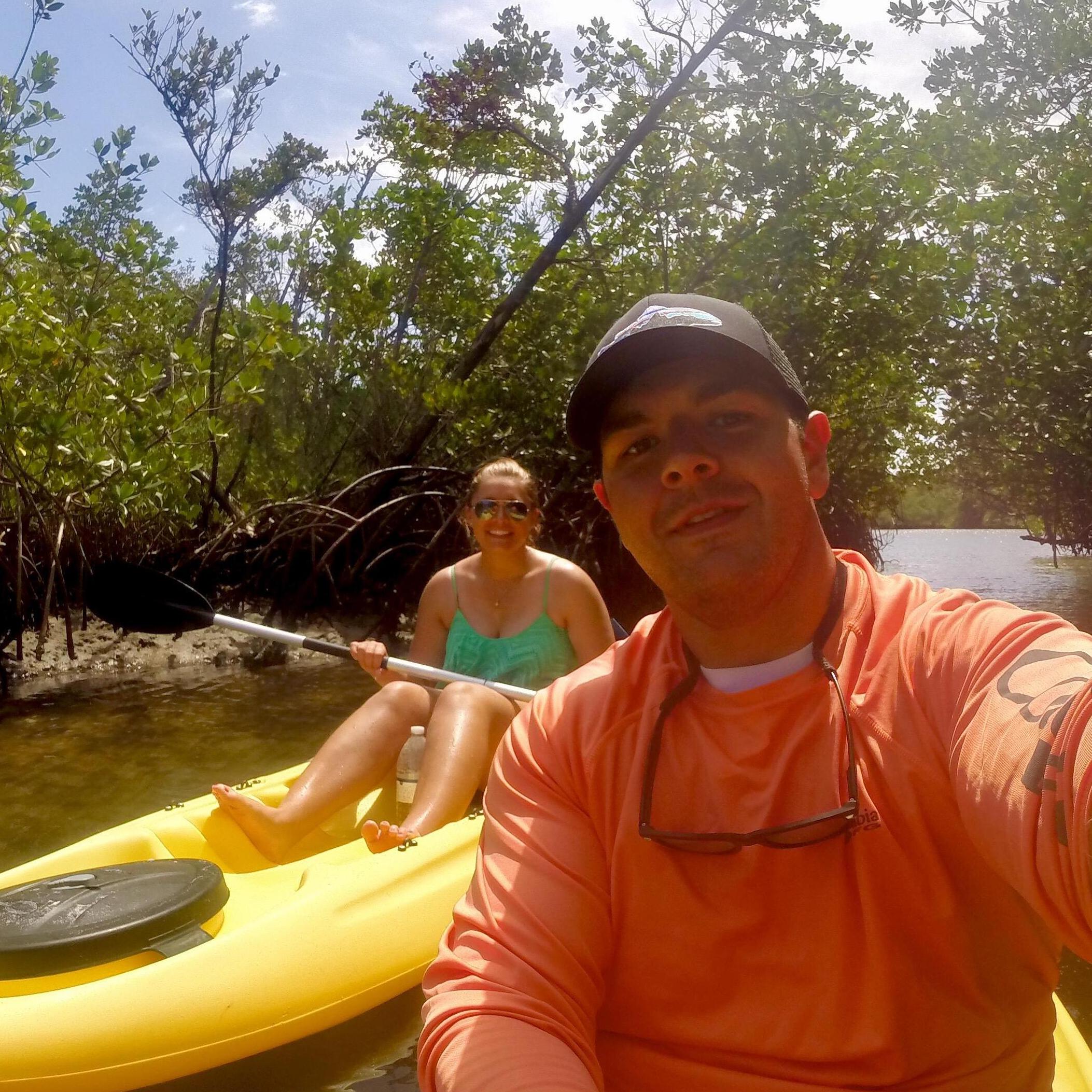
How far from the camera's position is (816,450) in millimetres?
1326

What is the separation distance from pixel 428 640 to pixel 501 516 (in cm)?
55

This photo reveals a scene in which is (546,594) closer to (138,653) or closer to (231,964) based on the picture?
(231,964)

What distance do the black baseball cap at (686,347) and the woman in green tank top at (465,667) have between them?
1855 millimetres

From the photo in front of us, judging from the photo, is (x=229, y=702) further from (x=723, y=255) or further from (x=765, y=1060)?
(x=765, y=1060)

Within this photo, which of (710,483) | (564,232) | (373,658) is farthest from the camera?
(564,232)

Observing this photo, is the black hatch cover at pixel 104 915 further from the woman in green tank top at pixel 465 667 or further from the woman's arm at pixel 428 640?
the woman's arm at pixel 428 640

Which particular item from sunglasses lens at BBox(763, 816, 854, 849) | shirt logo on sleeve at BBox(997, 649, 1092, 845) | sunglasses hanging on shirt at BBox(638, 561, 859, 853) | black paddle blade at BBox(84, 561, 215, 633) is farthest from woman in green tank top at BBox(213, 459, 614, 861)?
shirt logo on sleeve at BBox(997, 649, 1092, 845)

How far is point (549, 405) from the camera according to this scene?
8734 mm

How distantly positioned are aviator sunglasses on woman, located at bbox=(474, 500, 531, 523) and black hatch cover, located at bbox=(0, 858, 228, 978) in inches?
58.0

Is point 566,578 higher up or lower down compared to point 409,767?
higher up

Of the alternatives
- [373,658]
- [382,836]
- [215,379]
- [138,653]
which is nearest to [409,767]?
[382,836]

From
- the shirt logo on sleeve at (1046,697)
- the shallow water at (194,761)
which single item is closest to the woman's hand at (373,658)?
the shallow water at (194,761)

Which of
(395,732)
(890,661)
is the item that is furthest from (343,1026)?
(890,661)

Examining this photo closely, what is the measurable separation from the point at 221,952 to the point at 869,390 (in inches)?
310
